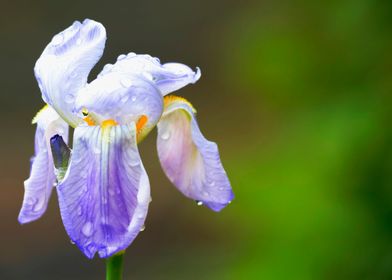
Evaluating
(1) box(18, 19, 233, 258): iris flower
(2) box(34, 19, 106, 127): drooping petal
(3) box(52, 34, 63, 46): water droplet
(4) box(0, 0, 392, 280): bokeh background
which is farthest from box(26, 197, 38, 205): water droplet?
(4) box(0, 0, 392, 280): bokeh background

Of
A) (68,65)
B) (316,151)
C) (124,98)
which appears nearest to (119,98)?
(124,98)

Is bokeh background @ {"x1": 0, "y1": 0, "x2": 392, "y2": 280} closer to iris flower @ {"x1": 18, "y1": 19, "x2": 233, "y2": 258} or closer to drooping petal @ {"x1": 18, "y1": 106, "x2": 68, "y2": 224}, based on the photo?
iris flower @ {"x1": 18, "y1": 19, "x2": 233, "y2": 258}

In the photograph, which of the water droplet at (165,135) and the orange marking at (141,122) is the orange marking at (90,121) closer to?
the orange marking at (141,122)

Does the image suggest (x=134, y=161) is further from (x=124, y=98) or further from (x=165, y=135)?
(x=165, y=135)

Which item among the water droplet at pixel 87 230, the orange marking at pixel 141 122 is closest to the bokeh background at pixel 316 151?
the orange marking at pixel 141 122

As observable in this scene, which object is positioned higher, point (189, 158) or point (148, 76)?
point (148, 76)
